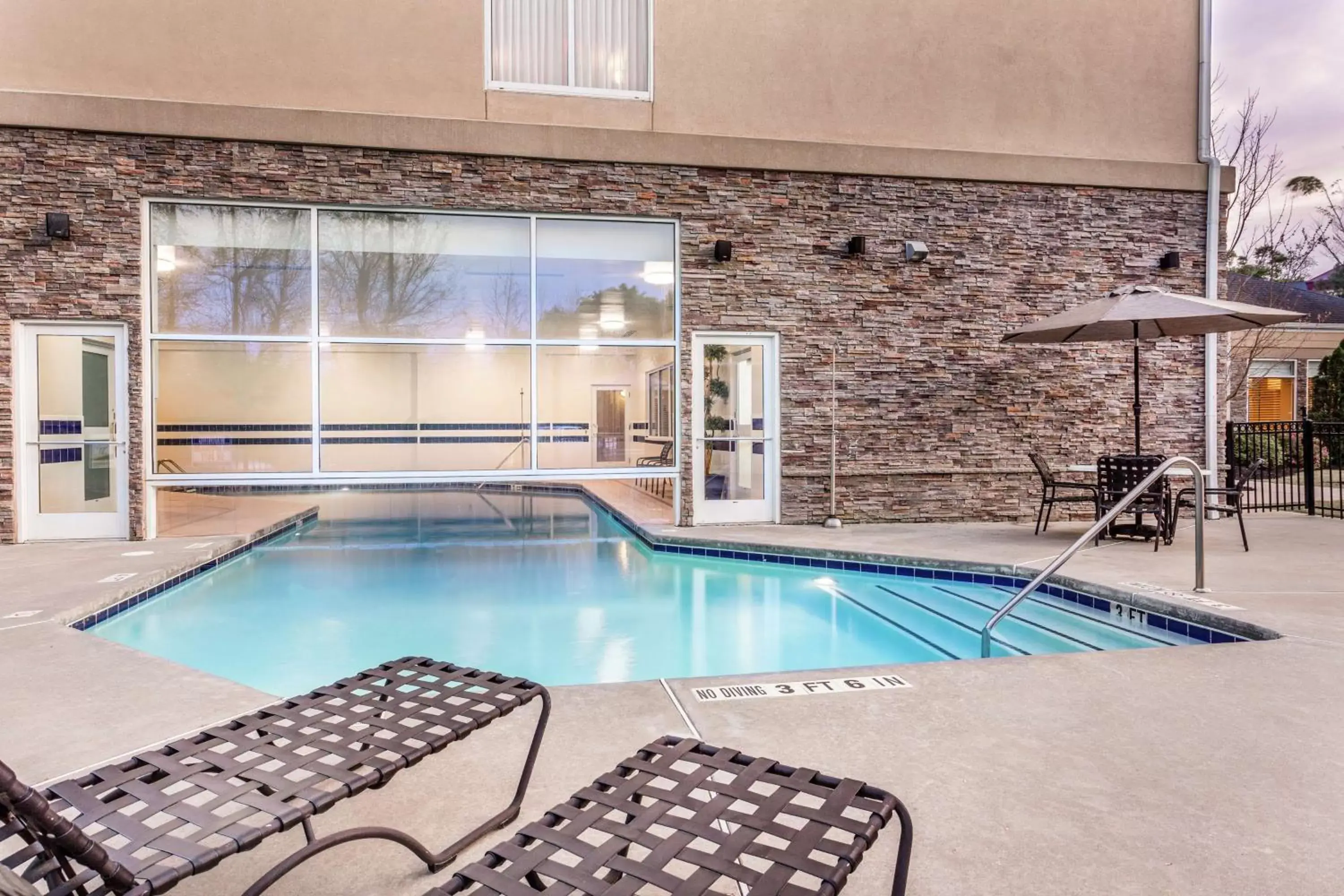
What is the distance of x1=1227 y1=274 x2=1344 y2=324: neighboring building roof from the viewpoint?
18.5 metres

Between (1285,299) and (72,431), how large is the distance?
78.8 ft

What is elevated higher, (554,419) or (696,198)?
(696,198)

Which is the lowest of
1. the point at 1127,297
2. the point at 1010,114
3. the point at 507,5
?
the point at 1127,297

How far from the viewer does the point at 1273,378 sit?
18.2 meters

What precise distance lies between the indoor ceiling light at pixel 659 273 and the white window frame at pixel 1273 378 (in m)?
14.5

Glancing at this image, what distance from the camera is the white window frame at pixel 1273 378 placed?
55.4ft

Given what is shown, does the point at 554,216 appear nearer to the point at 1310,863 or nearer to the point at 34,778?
the point at 34,778

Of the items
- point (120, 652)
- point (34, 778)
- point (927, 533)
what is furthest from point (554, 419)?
point (34, 778)

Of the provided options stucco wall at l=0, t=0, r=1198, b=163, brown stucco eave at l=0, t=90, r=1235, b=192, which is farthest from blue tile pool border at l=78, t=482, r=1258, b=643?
stucco wall at l=0, t=0, r=1198, b=163

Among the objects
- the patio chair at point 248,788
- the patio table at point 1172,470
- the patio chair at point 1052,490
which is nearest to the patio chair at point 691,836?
the patio chair at point 248,788

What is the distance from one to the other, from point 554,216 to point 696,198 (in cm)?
139

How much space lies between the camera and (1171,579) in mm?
4918

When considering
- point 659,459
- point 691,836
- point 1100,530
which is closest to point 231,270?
point 659,459

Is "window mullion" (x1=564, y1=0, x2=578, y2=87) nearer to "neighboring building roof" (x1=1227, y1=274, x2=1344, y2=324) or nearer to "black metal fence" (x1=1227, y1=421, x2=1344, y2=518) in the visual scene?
"black metal fence" (x1=1227, y1=421, x2=1344, y2=518)
